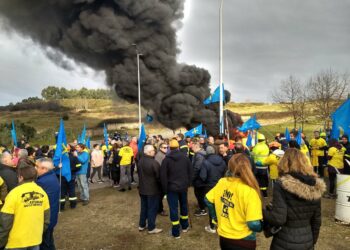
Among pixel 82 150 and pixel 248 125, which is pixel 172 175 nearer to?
pixel 82 150

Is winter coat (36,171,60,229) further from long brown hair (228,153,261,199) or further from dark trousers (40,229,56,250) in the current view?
long brown hair (228,153,261,199)

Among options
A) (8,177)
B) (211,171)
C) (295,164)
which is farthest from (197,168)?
(295,164)

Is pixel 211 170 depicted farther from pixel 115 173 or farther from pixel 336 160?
pixel 115 173

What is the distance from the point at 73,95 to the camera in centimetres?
9950

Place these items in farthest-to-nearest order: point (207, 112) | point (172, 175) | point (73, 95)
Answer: point (73, 95)
point (207, 112)
point (172, 175)

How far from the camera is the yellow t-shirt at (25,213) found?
340 cm

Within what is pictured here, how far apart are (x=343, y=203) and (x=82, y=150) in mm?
6709

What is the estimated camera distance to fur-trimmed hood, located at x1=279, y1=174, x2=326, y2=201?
2.87 meters

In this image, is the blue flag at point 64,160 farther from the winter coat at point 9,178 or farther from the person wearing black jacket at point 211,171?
the person wearing black jacket at point 211,171

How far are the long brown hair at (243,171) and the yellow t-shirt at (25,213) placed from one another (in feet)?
7.26

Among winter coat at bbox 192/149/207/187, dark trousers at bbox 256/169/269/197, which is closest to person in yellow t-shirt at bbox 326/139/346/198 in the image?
dark trousers at bbox 256/169/269/197

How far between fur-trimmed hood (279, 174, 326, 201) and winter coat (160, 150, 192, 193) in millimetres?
3053

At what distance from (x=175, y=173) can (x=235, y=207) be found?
288cm

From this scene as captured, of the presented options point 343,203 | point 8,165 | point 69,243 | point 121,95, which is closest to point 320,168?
point 343,203
